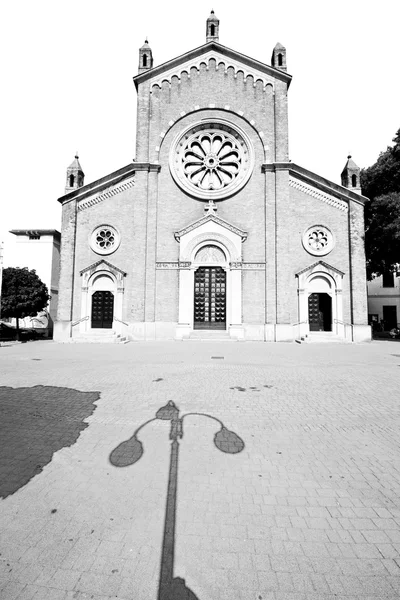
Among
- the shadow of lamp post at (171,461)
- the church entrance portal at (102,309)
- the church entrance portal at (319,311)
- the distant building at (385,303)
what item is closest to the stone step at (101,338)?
the church entrance portal at (102,309)

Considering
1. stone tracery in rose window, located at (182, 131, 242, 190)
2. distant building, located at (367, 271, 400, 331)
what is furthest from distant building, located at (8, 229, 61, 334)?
distant building, located at (367, 271, 400, 331)

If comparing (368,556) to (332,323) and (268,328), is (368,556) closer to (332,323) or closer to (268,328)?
(268,328)

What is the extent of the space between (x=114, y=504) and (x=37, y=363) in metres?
10.3

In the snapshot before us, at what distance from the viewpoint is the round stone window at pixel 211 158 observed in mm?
23312

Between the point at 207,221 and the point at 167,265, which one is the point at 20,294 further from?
the point at 207,221

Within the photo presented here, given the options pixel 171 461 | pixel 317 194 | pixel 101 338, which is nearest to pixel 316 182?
pixel 317 194

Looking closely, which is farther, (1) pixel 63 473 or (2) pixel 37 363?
(2) pixel 37 363

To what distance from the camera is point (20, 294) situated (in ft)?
75.3

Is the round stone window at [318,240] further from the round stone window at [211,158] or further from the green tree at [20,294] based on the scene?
the green tree at [20,294]

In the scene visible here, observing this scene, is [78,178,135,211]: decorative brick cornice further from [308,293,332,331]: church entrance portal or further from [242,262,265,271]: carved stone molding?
[308,293,332,331]: church entrance portal

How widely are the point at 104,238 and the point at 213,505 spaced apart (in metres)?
22.0

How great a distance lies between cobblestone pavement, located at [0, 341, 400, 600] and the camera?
229 centimetres

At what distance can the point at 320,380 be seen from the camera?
8.94 m

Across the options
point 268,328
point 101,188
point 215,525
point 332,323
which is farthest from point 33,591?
point 101,188
